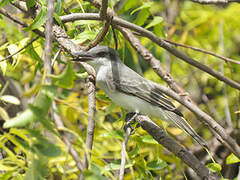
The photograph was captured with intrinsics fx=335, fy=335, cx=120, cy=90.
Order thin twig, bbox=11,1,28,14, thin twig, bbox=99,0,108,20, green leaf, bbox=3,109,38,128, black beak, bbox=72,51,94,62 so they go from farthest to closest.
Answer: thin twig, bbox=11,1,28,14, black beak, bbox=72,51,94,62, thin twig, bbox=99,0,108,20, green leaf, bbox=3,109,38,128

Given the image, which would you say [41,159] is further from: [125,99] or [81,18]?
[125,99]

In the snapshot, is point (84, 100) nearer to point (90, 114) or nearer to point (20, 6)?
point (20, 6)

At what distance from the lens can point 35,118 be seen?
110 cm

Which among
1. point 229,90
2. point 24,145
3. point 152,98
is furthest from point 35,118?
point 229,90

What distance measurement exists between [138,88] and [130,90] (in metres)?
0.08

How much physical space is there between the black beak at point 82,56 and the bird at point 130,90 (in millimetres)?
22

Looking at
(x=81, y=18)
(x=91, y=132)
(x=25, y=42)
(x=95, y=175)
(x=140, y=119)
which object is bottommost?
(x=140, y=119)

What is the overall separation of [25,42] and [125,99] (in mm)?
946

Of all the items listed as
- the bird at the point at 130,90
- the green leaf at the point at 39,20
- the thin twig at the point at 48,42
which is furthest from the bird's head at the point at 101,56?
the thin twig at the point at 48,42

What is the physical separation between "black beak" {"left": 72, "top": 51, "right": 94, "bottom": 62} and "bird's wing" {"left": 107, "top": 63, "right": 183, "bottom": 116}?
30 cm

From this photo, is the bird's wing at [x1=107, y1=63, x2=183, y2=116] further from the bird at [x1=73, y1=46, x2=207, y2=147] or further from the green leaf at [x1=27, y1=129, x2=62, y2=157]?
the green leaf at [x1=27, y1=129, x2=62, y2=157]

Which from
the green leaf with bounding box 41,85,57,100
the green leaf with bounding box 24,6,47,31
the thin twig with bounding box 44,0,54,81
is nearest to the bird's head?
the green leaf with bounding box 24,6,47,31

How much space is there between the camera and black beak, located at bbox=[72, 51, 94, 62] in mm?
2452

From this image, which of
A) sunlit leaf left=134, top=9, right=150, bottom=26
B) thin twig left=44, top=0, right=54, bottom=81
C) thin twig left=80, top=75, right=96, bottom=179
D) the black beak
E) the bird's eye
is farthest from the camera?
the bird's eye
